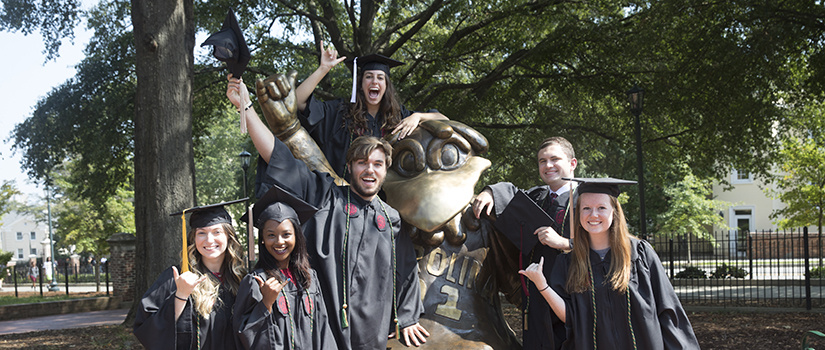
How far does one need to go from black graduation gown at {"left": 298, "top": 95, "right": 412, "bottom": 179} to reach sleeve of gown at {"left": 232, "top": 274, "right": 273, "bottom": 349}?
129 centimetres

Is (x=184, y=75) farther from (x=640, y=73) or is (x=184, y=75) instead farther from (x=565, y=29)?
(x=640, y=73)

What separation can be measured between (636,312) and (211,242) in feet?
6.93

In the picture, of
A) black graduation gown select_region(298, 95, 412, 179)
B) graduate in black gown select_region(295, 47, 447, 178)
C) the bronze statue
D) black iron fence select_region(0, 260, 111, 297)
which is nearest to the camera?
the bronze statue

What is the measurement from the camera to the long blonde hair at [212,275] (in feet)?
10.6

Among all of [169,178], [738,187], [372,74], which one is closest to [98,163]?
[169,178]

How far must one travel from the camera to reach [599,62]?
1335cm

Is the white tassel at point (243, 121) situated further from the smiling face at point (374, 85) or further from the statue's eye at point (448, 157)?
the statue's eye at point (448, 157)

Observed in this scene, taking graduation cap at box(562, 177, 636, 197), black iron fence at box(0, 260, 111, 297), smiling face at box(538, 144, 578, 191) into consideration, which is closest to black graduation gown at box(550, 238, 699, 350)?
graduation cap at box(562, 177, 636, 197)

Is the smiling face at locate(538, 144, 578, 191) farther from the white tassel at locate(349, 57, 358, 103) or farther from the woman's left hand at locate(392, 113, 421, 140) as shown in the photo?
the white tassel at locate(349, 57, 358, 103)

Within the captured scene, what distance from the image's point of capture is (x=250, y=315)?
10.3 feet

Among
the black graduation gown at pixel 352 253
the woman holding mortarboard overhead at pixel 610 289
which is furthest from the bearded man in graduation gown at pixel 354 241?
the woman holding mortarboard overhead at pixel 610 289

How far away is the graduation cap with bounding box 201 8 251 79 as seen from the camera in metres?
3.46

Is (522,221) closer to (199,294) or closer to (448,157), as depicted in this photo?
(448,157)

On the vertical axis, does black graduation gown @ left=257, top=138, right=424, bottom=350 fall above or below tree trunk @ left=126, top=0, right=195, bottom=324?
below
